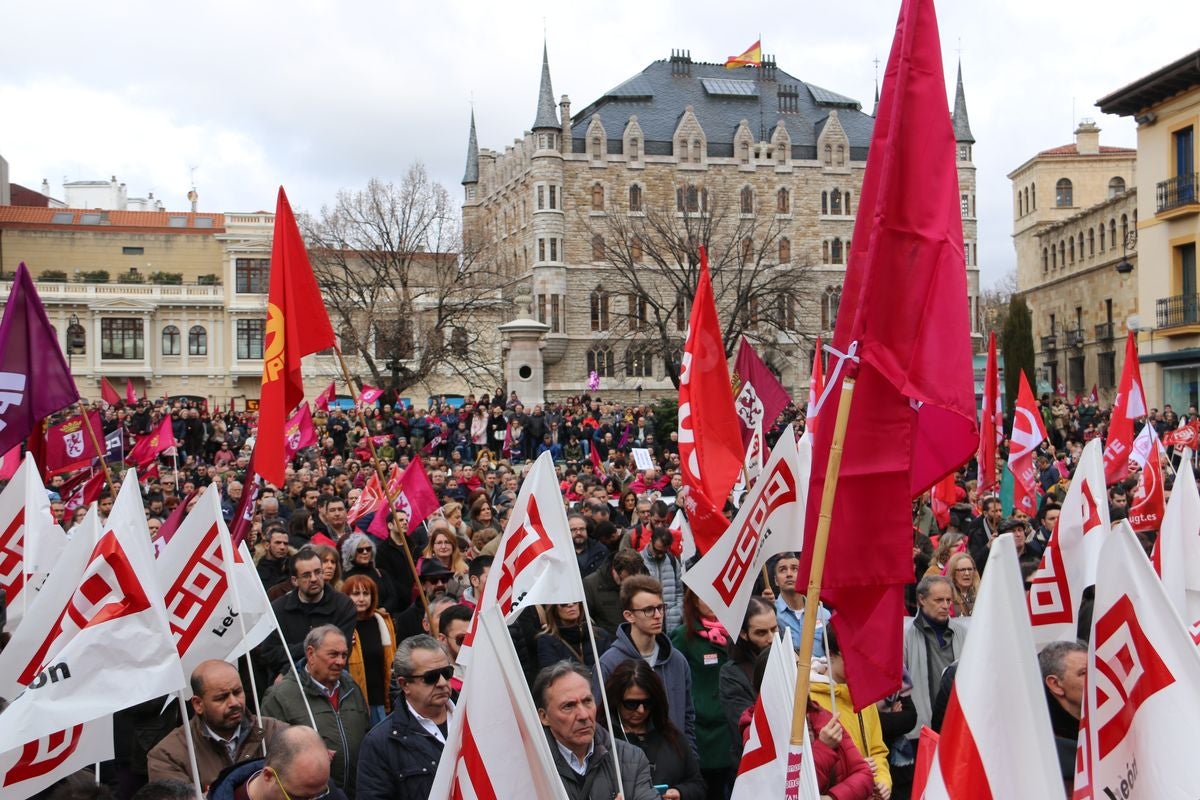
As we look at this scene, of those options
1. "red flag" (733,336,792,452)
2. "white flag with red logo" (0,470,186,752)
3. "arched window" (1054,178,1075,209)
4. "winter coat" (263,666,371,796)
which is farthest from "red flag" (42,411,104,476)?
"arched window" (1054,178,1075,209)

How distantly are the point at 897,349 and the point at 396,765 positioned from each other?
7.85 ft

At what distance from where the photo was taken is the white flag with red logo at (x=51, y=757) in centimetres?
482

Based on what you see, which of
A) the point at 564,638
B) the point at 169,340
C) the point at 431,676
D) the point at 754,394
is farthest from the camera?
the point at 169,340

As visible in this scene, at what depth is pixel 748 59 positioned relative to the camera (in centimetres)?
8306

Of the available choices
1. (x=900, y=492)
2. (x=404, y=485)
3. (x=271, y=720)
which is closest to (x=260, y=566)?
(x=404, y=485)

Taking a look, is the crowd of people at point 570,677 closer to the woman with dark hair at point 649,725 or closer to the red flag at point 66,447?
the woman with dark hair at point 649,725

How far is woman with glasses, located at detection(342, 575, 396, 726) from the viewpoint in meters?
7.31

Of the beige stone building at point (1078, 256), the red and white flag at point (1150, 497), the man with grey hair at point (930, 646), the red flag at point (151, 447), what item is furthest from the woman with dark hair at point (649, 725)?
the beige stone building at point (1078, 256)

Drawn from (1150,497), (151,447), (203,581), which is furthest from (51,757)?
(151,447)

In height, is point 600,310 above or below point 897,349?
above

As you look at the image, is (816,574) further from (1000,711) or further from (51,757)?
(51,757)

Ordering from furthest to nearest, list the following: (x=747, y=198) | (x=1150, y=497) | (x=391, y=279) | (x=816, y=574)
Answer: (x=747, y=198) < (x=391, y=279) < (x=1150, y=497) < (x=816, y=574)

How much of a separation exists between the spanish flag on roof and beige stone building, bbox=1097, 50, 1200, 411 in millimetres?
47558

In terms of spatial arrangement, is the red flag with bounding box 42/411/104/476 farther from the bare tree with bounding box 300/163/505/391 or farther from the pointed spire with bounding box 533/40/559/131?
the pointed spire with bounding box 533/40/559/131
